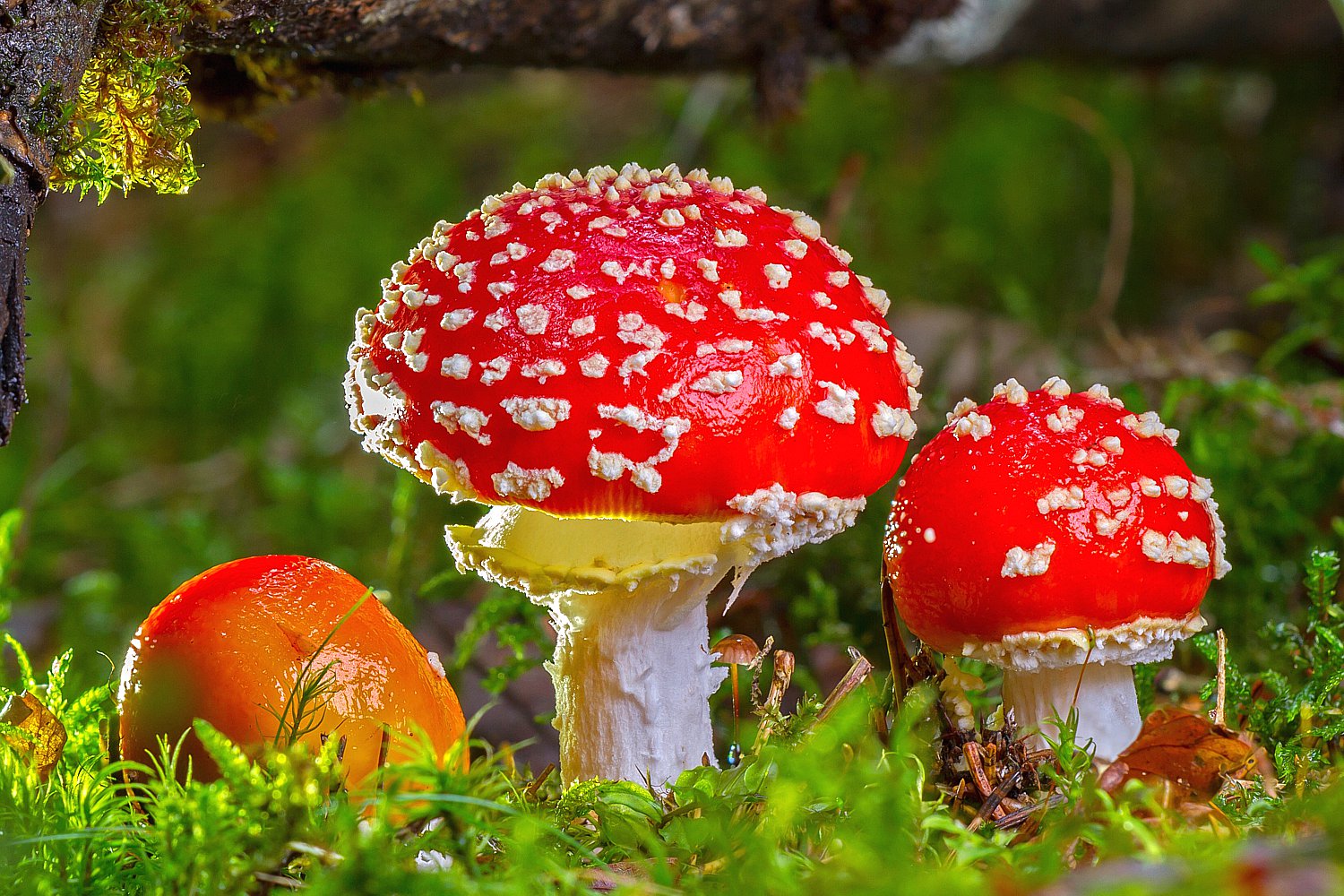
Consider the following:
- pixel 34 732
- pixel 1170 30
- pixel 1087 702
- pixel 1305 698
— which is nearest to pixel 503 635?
pixel 34 732

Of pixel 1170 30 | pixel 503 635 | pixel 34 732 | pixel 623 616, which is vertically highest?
pixel 1170 30

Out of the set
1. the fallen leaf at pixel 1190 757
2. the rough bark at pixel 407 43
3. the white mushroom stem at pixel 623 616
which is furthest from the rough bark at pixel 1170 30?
the fallen leaf at pixel 1190 757

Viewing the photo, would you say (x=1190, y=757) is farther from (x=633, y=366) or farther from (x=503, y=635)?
(x=503, y=635)

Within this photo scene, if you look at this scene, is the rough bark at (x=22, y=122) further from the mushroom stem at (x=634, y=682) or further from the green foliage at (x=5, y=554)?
the mushroom stem at (x=634, y=682)

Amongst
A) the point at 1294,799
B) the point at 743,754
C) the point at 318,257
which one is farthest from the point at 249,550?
the point at 1294,799

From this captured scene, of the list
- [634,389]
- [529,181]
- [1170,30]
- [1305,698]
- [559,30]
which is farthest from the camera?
[529,181]

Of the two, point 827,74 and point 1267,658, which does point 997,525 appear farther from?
point 827,74
